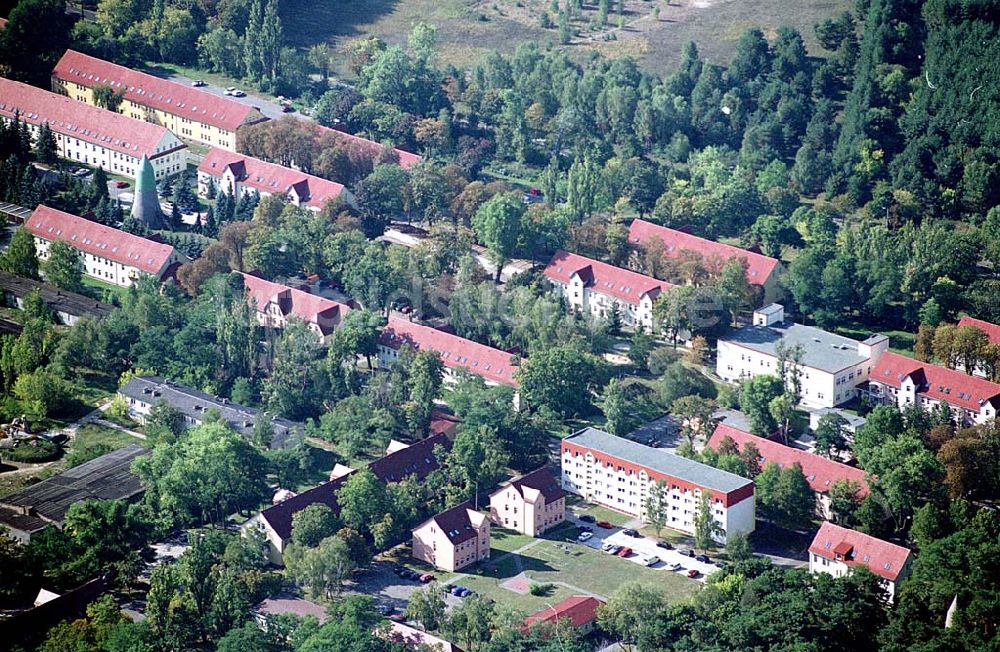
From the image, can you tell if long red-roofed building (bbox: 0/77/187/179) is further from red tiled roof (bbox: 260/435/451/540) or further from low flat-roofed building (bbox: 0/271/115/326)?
red tiled roof (bbox: 260/435/451/540)

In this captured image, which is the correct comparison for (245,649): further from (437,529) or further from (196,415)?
(196,415)

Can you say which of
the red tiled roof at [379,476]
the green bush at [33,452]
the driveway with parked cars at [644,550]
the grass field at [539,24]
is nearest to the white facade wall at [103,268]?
the green bush at [33,452]

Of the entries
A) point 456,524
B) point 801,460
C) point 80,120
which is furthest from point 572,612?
point 80,120

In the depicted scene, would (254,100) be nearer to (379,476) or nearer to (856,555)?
(379,476)

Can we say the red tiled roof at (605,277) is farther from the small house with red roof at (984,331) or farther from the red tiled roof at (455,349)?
the small house with red roof at (984,331)

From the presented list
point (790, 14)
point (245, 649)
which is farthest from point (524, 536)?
point (790, 14)
